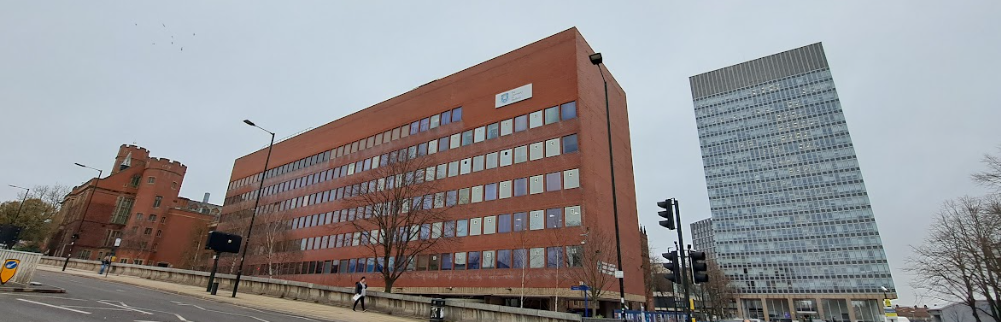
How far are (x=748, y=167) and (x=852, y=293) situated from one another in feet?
128

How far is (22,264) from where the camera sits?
16.0 m

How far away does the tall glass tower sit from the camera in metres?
110

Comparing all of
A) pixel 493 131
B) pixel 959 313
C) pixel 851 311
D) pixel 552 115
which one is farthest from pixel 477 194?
pixel 851 311

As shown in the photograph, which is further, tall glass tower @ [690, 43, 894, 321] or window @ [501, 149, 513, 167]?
tall glass tower @ [690, 43, 894, 321]

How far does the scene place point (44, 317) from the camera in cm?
971

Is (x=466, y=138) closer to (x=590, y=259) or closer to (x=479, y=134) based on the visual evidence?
(x=479, y=134)

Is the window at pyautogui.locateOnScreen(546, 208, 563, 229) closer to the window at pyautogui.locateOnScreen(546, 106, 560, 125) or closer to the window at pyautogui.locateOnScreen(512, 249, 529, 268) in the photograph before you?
the window at pyautogui.locateOnScreen(512, 249, 529, 268)

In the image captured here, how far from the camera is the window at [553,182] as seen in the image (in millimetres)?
37188

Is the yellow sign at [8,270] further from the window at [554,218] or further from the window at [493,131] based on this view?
the window at [493,131]

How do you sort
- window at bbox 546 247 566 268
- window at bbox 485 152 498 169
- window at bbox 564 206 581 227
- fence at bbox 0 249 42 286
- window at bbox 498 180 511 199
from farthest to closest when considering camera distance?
window at bbox 485 152 498 169 < window at bbox 498 180 511 199 < window at bbox 564 206 581 227 < window at bbox 546 247 566 268 < fence at bbox 0 249 42 286

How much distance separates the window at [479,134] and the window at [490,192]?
5289 mm

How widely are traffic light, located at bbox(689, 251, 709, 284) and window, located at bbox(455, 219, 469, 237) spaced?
94.8ft

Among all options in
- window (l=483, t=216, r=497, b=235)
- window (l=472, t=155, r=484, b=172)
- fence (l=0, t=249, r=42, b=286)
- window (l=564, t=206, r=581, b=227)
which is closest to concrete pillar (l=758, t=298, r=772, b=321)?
window (l=564, t=206, r=581, b=227)

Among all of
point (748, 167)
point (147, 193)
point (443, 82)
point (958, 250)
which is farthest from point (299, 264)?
point (748, 167)
